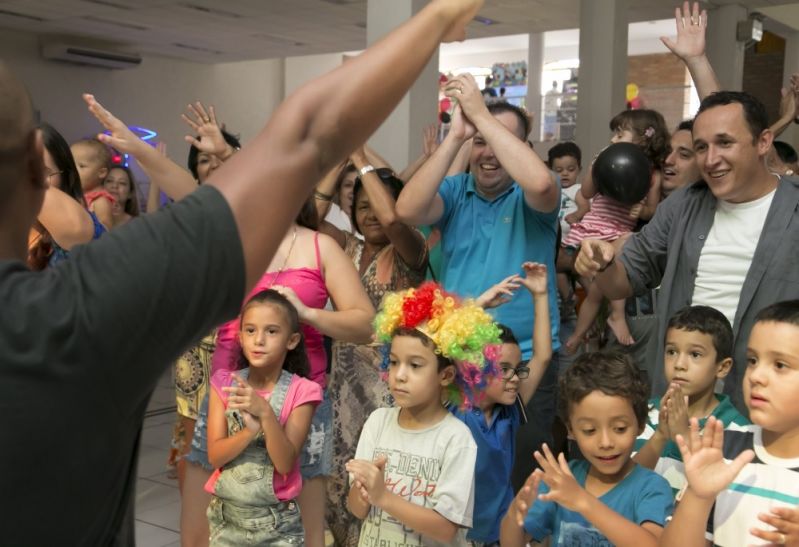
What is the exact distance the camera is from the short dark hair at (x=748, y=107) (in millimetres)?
2373

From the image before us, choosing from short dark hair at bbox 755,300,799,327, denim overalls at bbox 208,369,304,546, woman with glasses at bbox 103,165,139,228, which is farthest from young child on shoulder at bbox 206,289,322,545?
woman with glasses at bbox 103,165,139,228

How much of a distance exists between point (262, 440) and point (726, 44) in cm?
872

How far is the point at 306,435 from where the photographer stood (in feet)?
8.29

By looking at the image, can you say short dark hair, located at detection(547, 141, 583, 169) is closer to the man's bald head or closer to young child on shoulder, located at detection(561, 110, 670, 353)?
young child on shoulder, located at detection(561, 110, 670, 353)

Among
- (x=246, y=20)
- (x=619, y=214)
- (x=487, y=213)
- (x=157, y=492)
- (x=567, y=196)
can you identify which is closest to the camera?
(x=487, y=213)

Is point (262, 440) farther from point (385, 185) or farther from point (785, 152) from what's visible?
point (785, 152)

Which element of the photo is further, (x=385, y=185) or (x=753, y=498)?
(x=385, y=185)

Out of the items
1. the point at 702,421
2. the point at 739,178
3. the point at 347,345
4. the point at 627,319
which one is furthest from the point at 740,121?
the point at 627,319

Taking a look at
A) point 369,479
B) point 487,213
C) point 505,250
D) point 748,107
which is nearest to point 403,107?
point 487,213

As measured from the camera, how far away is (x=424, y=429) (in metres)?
2.24

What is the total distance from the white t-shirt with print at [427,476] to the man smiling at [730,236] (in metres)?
0.63

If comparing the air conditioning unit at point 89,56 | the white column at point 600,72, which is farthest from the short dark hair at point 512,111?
the air conditioning unit at point 89,56

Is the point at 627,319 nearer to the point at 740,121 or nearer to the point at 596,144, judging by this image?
the point at 740,121

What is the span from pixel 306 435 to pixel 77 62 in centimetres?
1155
